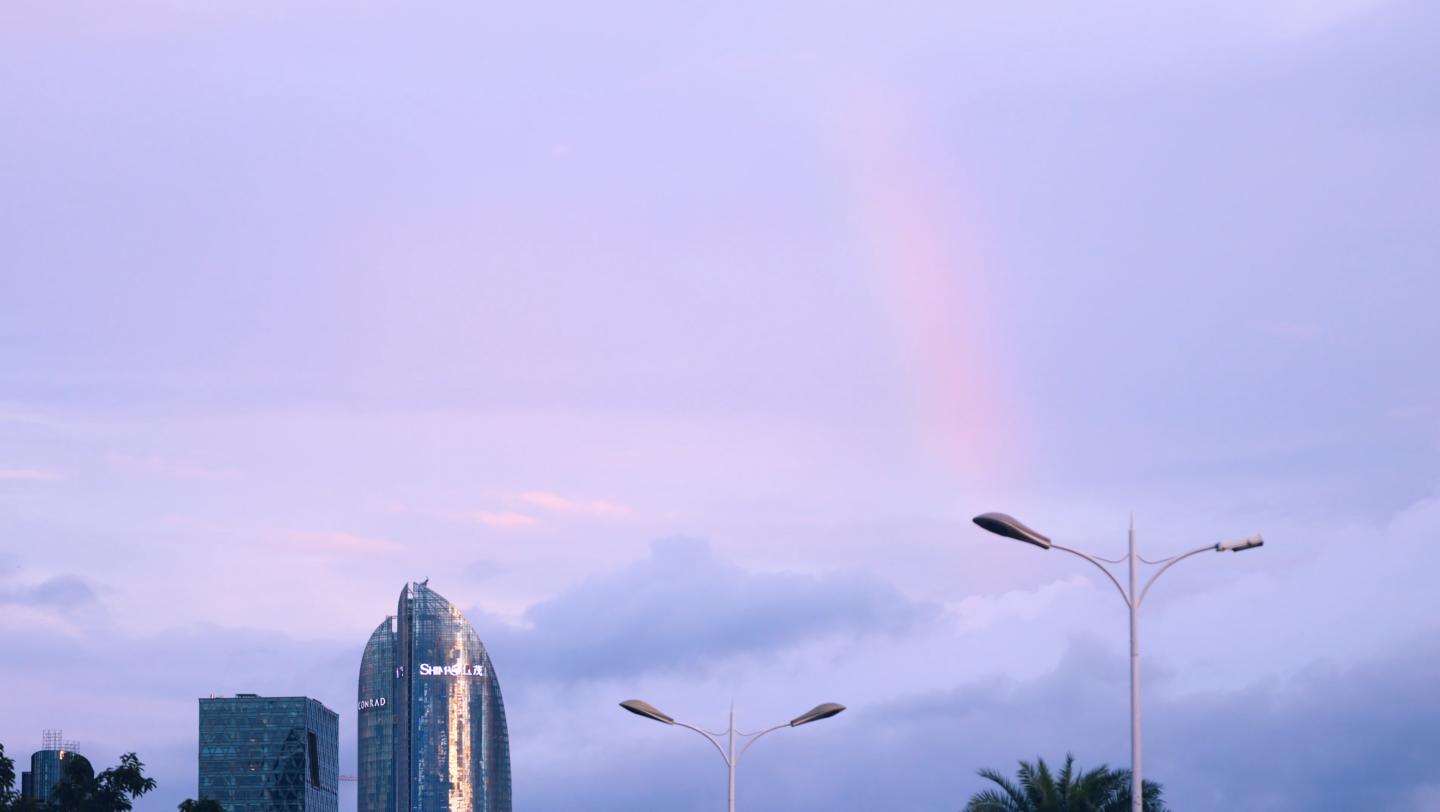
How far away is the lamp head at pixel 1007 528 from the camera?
39.4m

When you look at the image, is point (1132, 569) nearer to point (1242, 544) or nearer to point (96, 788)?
point (1242, 544)

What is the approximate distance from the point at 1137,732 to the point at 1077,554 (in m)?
4.26

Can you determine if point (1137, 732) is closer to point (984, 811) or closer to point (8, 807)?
point (984, 811)

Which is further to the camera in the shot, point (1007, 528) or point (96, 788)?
point (96, 788)

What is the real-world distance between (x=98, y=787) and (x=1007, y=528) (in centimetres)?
3713

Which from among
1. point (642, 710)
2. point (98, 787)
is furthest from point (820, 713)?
point (98, 787)

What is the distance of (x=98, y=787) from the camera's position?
209 feet

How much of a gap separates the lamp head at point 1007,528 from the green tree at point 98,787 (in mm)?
35567

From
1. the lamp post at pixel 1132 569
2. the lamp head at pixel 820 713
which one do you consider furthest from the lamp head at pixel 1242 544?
the lamp head at pixel 820 713

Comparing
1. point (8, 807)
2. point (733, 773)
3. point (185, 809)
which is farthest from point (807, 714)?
point (8, 807)

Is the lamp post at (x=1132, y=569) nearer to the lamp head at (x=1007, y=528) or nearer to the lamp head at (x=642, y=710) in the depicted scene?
the lamp head at (x=1007, y=528)

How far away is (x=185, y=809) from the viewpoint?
6544 centimetres

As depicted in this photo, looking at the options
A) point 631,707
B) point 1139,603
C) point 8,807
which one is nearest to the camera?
point 1139,603

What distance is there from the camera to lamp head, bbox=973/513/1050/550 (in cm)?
3941
